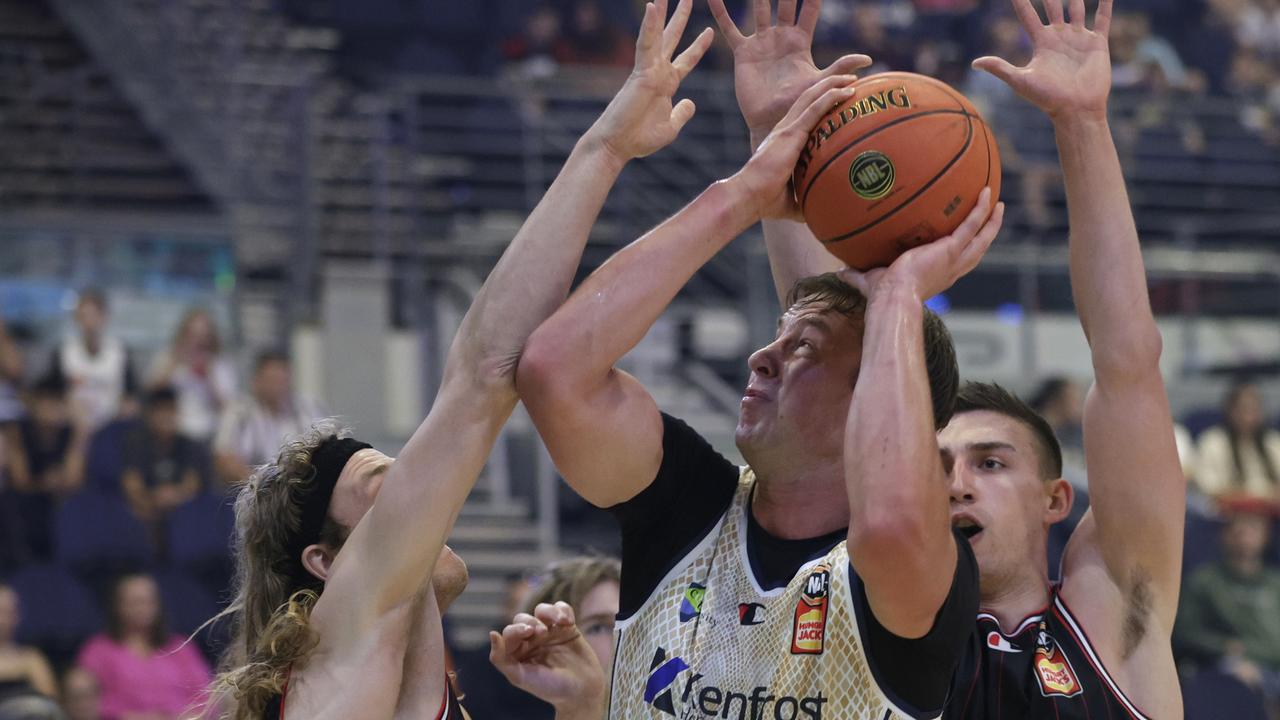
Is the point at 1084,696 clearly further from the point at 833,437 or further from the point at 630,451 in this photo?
the point at 630,451

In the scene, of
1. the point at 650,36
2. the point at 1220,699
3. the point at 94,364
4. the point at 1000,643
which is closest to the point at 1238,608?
the point at 1220,699

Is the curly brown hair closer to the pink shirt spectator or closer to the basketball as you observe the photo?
the basketball

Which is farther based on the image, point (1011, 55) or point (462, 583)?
point (1011, 55)

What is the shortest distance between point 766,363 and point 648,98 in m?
0.55

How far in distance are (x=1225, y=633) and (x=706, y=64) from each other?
672 centimetres

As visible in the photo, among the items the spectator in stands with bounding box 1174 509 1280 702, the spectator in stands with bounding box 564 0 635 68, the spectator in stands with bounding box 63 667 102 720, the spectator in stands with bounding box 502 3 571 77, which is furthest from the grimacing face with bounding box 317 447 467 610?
the spectator in stands with bounding box 564 0 635 68

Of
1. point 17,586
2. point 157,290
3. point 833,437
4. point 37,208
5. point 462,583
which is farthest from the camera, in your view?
point 37,208

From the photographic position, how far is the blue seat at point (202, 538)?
8008 millimetres

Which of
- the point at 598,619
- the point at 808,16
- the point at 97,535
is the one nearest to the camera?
the point at 808,16

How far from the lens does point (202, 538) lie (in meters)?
8.08

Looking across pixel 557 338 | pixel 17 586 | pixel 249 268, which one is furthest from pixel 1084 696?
pixel 249 268

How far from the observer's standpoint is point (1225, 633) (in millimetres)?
8461

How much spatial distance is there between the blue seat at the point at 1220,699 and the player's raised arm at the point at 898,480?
185 inches

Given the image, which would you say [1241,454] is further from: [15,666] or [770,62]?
[770,62]
